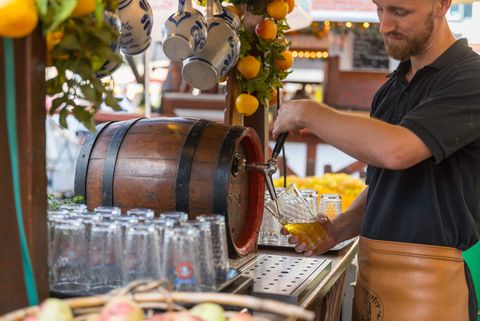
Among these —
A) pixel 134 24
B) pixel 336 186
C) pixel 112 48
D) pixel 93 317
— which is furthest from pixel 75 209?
pixel 336 186

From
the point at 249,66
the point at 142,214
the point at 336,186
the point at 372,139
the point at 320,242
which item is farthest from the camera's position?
the point at 336,186

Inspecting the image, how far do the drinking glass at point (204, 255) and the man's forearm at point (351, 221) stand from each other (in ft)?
3.71

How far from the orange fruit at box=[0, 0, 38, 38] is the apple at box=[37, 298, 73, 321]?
1.52 feet

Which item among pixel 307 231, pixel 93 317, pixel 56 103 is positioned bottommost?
pixel 307 231

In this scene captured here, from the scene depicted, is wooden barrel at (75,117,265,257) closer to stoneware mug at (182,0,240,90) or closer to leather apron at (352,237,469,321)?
stoneware mug at (182,0,240,90)

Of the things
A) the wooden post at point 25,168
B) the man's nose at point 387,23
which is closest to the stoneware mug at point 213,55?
the man's nose at point 387,23

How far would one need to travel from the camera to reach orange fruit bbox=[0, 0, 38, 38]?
3.80ft

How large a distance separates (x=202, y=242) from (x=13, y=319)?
488 mm

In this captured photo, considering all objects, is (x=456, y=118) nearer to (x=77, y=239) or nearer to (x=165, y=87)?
(x=77, y=239)

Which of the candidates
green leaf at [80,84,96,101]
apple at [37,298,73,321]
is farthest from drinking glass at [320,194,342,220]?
apple at [37,298,73,321]

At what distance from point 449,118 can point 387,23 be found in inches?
15.2

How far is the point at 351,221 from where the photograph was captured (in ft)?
8.55

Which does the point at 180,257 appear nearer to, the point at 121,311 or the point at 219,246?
the point at 219,246

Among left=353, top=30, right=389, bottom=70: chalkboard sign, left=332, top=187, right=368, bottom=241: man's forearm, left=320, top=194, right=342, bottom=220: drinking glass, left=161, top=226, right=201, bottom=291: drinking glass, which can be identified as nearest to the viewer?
left=161, top=226, right=201, bottom=291: drinking glass
